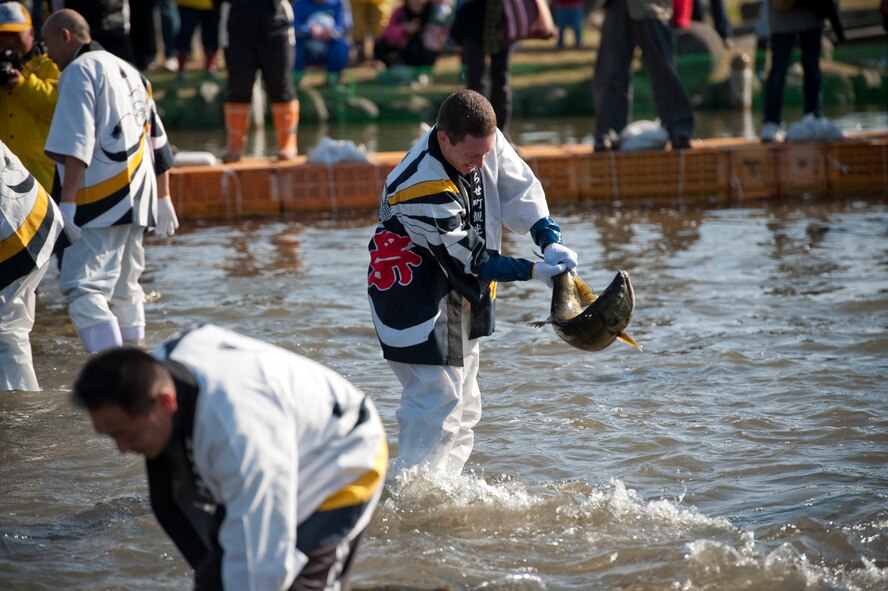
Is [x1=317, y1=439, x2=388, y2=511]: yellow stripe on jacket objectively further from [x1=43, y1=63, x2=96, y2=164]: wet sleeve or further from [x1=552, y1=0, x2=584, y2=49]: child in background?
[x1=552, y1=0, x2=584, y2=49]: child in background

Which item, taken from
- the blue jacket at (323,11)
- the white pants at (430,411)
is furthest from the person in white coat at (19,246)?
the blue jacket at (323,11)

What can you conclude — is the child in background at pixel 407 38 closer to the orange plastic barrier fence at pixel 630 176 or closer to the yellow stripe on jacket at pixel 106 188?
the orange plastic barrier fence at pixel 630 176

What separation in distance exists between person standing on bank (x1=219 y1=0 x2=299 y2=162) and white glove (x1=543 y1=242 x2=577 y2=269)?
19.5ft

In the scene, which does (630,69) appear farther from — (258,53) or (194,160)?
(194,160)

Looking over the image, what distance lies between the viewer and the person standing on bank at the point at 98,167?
580 centimetres

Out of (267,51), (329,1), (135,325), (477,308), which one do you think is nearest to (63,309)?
(135,325)

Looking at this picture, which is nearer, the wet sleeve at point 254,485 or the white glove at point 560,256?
the wet sleeve at point 254,485

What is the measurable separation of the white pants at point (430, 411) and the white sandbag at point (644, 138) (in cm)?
605

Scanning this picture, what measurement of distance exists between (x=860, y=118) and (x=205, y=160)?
8.35 meters

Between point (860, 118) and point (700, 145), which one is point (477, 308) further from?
point (860, 118)

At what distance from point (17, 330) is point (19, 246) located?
0.45 meters

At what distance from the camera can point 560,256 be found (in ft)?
14.3

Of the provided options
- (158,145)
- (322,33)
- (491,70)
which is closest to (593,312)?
(158,145)

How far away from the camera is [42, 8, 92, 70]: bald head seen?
5.90 m
